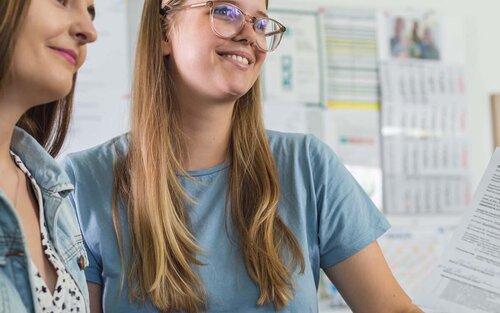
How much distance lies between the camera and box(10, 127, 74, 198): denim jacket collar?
2.97 feet

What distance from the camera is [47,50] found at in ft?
2.46

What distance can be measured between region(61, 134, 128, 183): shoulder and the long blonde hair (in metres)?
0.02

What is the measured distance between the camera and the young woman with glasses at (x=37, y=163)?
2.40 ft

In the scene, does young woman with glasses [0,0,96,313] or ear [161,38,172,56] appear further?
ear [161,38,172,56]

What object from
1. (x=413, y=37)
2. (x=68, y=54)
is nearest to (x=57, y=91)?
(x=68, y=54)

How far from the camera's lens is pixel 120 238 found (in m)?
1.15

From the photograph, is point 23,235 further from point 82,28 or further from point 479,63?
point 479,63

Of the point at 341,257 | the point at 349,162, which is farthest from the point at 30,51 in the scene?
the point at 349,162

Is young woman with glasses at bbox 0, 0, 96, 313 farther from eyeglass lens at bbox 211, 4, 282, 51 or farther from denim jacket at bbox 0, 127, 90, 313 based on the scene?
eyeglass lens at bbox 211, 4, 282, 51

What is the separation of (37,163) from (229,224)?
15.4 inches

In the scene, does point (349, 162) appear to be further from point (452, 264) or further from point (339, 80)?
point (452, 264)

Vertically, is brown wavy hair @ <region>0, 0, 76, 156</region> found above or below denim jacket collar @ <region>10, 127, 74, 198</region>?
above

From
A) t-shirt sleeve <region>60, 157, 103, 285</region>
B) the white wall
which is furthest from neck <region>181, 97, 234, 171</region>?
the white wall

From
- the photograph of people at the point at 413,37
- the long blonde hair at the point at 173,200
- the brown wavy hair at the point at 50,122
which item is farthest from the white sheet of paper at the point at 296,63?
the brown wavy hair at the point at 50,122
